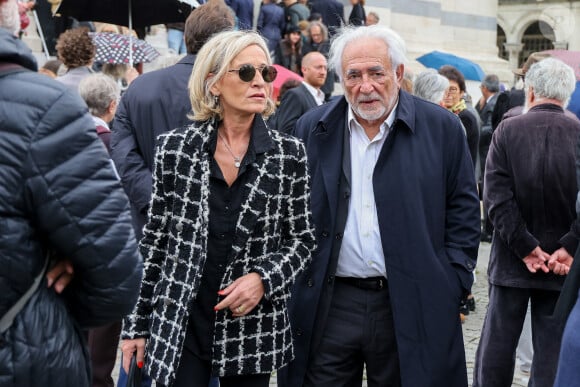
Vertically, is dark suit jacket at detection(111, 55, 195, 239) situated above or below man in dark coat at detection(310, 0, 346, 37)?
above

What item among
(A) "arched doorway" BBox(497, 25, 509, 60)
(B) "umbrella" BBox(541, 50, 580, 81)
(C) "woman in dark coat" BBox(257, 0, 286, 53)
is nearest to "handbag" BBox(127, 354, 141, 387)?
(B) "umbrella" BBox(541, 50, 580, 81)

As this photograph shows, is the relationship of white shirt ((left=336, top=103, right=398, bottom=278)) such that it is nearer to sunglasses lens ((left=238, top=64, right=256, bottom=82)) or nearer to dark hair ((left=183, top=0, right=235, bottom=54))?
sunglasses lens ((left=238, top=64, right=256, bottom=82))

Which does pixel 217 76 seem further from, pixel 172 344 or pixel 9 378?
pixel 9 378

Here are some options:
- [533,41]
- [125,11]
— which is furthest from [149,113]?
[533,41]

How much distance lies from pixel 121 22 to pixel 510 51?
41.0 m

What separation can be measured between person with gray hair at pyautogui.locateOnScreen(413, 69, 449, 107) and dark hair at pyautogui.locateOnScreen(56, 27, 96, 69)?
271 centimetres

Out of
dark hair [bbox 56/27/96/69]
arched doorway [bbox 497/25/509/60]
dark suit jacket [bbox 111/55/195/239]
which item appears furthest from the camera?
arched doorway [bbox 497/25/509/60]

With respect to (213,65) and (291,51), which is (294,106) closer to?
(213,65)

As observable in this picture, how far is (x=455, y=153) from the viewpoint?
13.2 feet

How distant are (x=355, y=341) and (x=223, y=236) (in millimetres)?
850

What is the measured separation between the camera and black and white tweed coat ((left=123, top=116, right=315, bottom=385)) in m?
3.41

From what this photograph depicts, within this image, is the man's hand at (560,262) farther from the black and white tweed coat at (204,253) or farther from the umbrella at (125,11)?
the umbrella at (125,11)

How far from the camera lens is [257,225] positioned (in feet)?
11.5

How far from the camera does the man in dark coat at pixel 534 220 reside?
505 cm
